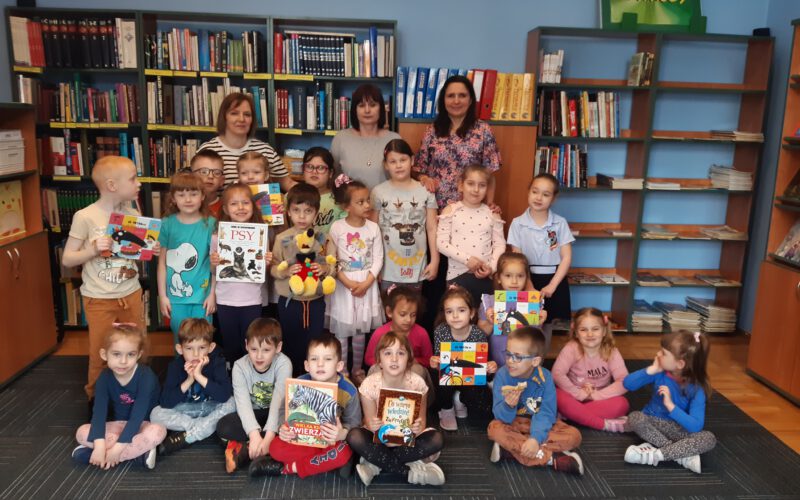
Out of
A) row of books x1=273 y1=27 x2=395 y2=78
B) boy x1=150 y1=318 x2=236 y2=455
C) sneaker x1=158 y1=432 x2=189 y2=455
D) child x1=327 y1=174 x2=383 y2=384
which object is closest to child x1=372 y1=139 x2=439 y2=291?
child x1=327 y1=174 x2=383 y2=384

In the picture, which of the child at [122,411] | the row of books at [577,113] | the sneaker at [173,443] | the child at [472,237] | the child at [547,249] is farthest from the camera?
the row of books at [577,113]

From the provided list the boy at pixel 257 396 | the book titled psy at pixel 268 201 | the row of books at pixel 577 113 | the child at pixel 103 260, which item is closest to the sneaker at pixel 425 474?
the boy at pixel 257 396

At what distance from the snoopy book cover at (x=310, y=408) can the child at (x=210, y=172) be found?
1.27 meters

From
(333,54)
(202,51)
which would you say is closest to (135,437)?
(202,51)

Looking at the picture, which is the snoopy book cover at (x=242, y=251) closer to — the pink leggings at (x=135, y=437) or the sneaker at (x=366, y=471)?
the pink leggings at (x=135, y=437)

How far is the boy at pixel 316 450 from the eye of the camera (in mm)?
2900

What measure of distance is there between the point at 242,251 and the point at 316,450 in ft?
3.73

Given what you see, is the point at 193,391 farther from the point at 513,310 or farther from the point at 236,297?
the point at 513,310

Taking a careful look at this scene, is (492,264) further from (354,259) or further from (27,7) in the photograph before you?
(27,7)

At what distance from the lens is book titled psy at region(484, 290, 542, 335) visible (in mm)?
3457

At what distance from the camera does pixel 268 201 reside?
139 inches

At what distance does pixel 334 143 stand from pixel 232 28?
1.43m

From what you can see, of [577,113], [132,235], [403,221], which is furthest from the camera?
[577,113]

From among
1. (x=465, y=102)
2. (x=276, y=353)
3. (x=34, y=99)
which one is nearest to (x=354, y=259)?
→ (x=276, y=353)
